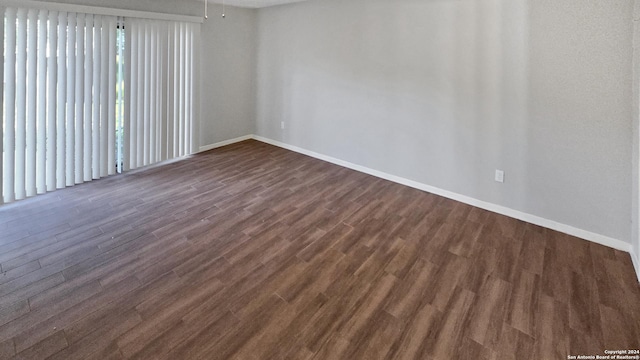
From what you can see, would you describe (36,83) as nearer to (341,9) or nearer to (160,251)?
(160,251)

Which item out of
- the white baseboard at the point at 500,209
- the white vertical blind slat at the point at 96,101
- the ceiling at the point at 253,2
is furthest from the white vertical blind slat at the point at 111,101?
the white baseboard at the point at 500,209

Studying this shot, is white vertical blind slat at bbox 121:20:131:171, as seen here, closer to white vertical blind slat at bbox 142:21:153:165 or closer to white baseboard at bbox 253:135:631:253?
white vertical blind slat at bbox 142:21:153:165

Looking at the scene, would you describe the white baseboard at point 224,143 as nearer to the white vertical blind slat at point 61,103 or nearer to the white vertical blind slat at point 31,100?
the white vertical blind slat at point 61,103

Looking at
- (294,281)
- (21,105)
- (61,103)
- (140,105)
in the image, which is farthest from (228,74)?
(294,281)

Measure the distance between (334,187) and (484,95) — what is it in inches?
79.9

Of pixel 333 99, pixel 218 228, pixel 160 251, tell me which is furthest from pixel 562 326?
pixel 333 99

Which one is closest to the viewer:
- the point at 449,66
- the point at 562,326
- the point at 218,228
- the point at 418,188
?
the point at 562,326

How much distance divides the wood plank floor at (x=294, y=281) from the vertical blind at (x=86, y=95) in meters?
0.43

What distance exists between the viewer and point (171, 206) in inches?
131

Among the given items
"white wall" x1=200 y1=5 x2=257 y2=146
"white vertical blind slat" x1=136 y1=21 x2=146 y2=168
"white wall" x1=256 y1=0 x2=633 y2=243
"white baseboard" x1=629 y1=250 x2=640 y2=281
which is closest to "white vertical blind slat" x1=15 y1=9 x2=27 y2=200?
"white vertical blind slat" x1=136 y1=21 x2=146 y2=168

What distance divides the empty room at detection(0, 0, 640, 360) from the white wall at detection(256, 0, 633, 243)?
0.06 ft

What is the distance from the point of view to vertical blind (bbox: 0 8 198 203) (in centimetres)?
304

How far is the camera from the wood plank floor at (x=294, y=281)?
1.69m

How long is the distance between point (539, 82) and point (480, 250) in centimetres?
177
